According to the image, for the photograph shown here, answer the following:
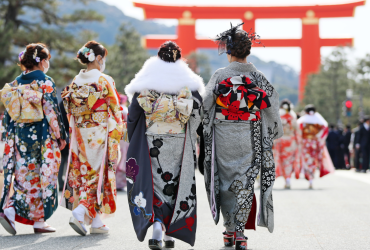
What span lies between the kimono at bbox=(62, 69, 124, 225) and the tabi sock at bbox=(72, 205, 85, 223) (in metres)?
0.17

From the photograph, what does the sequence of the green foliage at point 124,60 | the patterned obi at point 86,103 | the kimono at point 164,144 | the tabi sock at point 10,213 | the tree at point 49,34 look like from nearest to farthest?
the kimono at point 164,144 → the tabi sock at point 10,213 → the patterned obi at point 86,103 → the tree at point 49,34 → the green foliage at point 124,60

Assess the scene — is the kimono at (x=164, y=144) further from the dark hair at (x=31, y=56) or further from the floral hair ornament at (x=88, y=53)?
the dark hair at (x=31, y=56)

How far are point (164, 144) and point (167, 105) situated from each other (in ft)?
1.11

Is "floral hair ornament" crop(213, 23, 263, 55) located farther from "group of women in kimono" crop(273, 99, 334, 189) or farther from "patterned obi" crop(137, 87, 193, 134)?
"group of women in kimono" crop(273, 99, 334, 189)

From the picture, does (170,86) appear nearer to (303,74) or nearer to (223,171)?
(223,171)

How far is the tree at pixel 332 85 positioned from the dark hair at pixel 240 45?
884 inches

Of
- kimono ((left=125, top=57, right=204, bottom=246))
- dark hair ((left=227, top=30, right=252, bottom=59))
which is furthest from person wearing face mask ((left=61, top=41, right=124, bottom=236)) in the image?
dark hair ((left=227, top=30, right=252, bottom=59))

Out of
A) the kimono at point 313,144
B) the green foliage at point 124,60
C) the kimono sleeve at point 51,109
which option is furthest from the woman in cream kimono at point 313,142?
the green foliage at point 124,60

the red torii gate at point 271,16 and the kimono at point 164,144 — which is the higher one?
the red torii gate at point 271,16

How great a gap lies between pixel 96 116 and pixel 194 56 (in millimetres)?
24948

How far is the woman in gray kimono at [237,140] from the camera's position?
4.23 m

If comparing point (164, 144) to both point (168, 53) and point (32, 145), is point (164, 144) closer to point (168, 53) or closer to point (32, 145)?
point (168, 53)

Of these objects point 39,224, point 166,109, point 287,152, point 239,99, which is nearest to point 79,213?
point 39,224

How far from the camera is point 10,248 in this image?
4.09 meters
